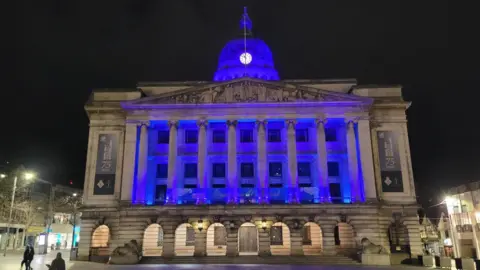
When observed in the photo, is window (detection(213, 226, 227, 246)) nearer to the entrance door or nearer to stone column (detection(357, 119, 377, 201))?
the entrance door

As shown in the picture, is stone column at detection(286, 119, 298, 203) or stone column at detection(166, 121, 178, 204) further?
stone column at detection(166, 121, 178, 204)

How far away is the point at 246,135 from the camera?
156 ft

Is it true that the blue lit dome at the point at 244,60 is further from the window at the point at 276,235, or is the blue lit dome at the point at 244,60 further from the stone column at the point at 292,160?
the window at the point at 276,235

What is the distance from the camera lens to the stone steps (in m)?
36.7

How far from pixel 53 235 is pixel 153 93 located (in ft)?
113

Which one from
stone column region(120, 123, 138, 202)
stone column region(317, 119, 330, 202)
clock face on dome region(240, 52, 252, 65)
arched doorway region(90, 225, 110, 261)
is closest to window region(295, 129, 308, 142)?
stone column region(317, 119, 330, 202)

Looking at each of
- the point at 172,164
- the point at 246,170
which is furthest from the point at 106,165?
the point at 246,170

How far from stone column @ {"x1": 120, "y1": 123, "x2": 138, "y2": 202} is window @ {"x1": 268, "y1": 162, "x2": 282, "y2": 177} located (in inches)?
594

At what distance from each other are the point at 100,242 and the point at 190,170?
482 inches

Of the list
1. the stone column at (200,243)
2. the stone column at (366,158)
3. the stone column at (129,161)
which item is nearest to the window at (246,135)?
the stone column at (200,243)

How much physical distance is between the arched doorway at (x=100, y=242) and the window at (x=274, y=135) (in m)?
20.4

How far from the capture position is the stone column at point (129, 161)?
140 ft

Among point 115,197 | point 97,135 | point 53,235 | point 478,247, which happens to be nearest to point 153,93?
point 97,135

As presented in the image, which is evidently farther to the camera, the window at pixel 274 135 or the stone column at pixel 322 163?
the window at pixel 274 135
